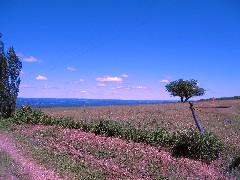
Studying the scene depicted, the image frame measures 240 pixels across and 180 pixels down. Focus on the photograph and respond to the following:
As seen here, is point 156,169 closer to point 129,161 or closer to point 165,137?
point 129,161

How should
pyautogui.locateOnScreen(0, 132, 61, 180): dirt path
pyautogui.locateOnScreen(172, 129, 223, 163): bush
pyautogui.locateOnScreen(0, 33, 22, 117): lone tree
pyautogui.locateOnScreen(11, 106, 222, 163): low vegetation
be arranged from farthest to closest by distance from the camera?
pyautogui.locateOnScreen(0, 33, 22, 117): lone tree < pyautogui.locateOnScreen(11, 106, 222, 163): low vegetation < pyautogui.locateOnScreen(172, 129, 223, 163): bush < pyautogui.locateOnScreen(0, 132, 61, 180): dirt path

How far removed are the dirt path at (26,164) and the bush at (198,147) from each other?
7.29 m

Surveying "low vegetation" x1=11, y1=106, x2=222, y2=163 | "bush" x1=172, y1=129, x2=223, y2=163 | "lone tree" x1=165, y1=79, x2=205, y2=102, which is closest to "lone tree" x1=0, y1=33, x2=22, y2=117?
"low vegetation" x1=11, y1=106, x2=222, y2=163

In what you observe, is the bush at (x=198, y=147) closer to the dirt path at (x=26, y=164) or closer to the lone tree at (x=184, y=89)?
the dirt path at (x=26, y=164)

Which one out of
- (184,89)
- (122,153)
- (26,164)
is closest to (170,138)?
(122,153)

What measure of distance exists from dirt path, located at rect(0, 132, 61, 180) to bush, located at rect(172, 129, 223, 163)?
23.9 feet

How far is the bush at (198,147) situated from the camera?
1589 cm

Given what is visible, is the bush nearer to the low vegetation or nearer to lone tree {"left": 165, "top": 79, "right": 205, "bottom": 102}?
the low vegetation

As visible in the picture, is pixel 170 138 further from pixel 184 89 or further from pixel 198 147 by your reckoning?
pixel 184 89

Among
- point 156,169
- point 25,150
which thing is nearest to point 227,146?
point 156,169

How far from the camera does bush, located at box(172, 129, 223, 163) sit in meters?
15.9

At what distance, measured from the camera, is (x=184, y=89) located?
81.6 meters

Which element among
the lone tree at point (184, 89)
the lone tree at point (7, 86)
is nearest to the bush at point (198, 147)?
the lone tree at point (7, 86)

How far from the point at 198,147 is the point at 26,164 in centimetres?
873
